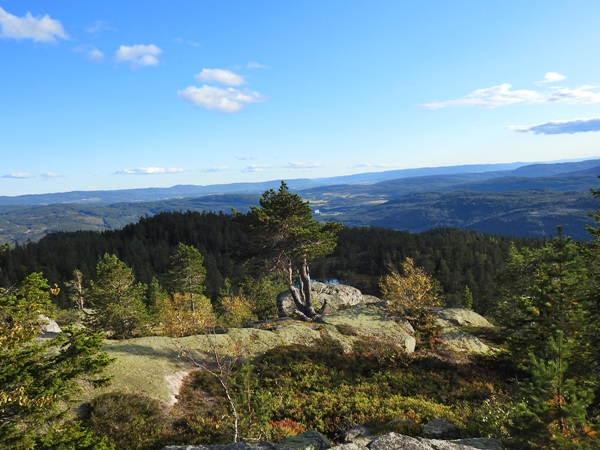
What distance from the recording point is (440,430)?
1323 cm

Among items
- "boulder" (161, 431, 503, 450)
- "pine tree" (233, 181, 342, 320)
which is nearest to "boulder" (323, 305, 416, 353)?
"pine tree" (233, 181, 342, 320)

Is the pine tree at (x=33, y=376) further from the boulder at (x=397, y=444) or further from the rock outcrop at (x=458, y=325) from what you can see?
the rock outcrop at (x=458, y=325)

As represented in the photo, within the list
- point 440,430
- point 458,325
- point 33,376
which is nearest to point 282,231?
point 440,430

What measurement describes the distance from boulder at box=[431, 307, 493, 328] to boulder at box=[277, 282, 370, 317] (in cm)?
1028

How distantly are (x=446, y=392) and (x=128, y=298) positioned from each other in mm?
32430

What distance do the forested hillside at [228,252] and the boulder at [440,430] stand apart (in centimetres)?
7841

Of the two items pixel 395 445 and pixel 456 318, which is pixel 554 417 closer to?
pixel 395 445

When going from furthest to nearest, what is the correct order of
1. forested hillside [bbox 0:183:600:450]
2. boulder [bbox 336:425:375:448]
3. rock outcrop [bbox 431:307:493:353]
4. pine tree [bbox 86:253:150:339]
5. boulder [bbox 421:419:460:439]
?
pine tree [bbox 86:253:150:339] → rock outcrop [bbox 431:307:493:353] → boulder [bbox 421:419:460:439] → boulder [bbox 336:425:375:448] → forested hillside [bbox 0:183:600:450]

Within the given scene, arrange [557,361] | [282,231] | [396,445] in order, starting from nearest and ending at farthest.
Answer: [396,445] → [557,361] → [282,231]

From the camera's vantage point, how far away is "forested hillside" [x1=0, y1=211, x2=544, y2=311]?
337 feet

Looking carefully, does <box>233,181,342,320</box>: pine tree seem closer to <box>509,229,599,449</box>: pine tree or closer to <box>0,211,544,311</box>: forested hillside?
<box>509,229,599,449</box>: pine tree

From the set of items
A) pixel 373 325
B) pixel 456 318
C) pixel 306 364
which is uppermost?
pixel 306 364

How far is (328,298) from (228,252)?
201 feet

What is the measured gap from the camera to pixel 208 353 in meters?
21.5
